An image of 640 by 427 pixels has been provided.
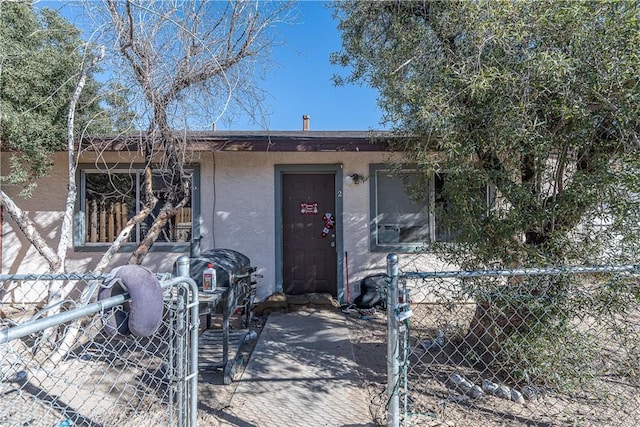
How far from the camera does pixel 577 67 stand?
3021mm

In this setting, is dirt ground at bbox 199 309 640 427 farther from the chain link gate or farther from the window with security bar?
the window with security bar

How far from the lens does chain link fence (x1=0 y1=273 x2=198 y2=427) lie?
1.80 metres

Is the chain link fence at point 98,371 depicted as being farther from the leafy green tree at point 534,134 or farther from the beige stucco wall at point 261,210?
the leafy green tree at point 534,134

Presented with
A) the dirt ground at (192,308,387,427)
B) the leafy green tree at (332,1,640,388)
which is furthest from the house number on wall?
the leafy green tree at (332,1,640,388)

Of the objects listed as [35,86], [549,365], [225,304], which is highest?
[35,86]

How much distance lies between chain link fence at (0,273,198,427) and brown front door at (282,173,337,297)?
283 cm

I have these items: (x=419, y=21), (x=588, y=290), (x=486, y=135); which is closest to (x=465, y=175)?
(x=486, y=135)

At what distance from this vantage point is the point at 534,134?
3189 millimetres

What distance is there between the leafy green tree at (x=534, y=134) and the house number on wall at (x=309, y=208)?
3275 mm

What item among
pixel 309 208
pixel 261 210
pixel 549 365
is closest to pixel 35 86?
pixel 261 210

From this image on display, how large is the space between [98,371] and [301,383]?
229 cm

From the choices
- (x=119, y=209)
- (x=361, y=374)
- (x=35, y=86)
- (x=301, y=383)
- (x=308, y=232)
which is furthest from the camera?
(x=308, y=232)

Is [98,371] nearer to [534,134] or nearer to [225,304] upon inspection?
[225,304]

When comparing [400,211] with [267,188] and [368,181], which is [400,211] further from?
[267,188]
